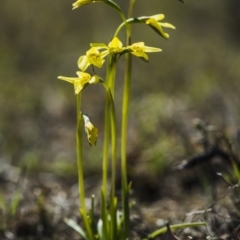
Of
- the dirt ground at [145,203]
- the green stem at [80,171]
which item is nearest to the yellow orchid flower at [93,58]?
the green stem at [80,171]

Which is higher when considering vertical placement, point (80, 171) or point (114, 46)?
point (114, 46)

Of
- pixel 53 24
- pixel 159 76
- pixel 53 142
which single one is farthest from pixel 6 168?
pixel 53 24

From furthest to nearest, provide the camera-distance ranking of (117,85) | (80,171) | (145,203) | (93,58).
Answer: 1. (117,85)
2. (145,203)
3. (80,171)
4. (93,58)

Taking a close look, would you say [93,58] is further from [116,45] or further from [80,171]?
[80,171]

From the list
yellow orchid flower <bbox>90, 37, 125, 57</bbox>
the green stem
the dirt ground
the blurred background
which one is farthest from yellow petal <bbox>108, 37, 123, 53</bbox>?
the blurred background

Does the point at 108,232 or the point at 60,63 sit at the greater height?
the point at 60,63

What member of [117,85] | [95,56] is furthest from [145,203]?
[117,85]

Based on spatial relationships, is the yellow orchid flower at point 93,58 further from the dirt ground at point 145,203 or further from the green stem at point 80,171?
the dirt ground at point 145,203

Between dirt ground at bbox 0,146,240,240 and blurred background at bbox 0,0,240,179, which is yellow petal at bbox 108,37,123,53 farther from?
blurred background at bbox 0,0,240,179

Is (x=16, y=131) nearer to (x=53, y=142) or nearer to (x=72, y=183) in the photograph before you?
(x=53, y=142)
